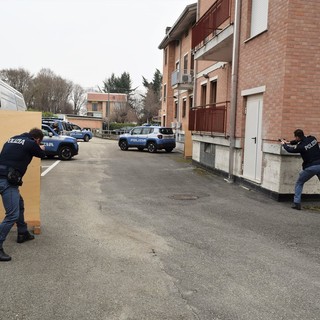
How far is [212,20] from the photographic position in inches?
564

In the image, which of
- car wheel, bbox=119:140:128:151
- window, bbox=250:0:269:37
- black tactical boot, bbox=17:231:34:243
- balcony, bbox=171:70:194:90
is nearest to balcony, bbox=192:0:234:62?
window, bbox=250:0:269:37

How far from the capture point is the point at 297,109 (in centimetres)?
908

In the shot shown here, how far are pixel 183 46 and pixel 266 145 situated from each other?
20.7 metres

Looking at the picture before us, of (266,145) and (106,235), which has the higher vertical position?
(266,145)

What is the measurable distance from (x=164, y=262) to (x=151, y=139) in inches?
812

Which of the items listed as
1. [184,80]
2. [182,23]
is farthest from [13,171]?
[182,23]

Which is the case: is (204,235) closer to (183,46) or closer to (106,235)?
(106,235)

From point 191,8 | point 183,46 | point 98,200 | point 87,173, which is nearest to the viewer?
point 98,200

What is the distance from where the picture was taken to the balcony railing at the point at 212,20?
13148mm

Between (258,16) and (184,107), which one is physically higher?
(258,16)

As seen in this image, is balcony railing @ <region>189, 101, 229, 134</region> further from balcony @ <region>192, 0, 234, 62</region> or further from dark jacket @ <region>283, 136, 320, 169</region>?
dark jacket @ <region>283, 136, 320, 169</region>

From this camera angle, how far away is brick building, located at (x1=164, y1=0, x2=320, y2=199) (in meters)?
9.03

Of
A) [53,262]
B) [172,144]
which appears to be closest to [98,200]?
[53,262]

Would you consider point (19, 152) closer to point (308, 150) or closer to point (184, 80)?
point (308, 150)
